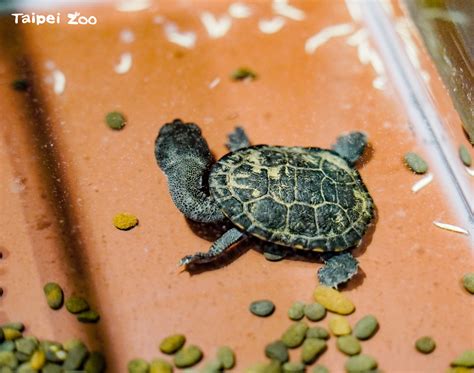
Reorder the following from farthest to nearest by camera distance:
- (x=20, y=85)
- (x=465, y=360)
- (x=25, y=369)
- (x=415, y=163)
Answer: (x=20, y=85) < (x=415, y=163) < (x=465, y=360) < (x=25, y=369)

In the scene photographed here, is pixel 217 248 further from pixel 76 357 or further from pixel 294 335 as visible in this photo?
pixel 76 357

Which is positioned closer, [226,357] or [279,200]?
[226,357]

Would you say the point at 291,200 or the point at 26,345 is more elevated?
the point at 26,345

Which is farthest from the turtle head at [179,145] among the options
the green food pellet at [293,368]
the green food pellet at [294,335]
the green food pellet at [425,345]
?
the green food pellet at [425,345]

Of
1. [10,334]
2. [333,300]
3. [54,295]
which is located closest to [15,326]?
[10,334]

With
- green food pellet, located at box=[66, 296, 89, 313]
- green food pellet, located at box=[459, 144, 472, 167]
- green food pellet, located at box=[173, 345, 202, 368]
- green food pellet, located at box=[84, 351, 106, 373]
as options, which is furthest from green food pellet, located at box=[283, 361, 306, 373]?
green food pellet, located at box=[459, 144, 472, 167]

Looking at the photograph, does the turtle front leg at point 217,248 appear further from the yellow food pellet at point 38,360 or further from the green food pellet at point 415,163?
the green food pellet at point 415,163

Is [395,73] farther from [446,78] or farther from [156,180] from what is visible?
[156,180]
